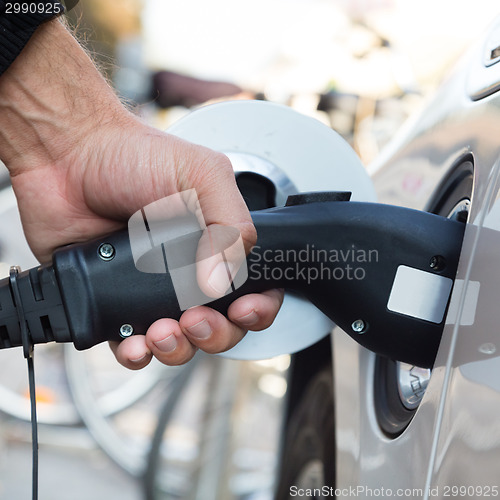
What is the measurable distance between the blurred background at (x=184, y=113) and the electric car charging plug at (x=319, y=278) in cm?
54

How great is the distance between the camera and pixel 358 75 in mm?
5926

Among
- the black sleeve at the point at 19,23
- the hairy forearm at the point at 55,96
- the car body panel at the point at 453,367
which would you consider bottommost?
the car body panel at the point at 453,367

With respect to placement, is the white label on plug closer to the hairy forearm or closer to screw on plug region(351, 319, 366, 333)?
screw on plug region(351, 319, 366, 333)

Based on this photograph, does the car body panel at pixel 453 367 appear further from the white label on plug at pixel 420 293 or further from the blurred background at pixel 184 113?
the blurred background at pixel 184 113

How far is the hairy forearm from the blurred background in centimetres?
25

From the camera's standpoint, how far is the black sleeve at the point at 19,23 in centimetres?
98

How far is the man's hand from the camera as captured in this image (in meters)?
0.99

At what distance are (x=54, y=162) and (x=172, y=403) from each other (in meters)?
2.03

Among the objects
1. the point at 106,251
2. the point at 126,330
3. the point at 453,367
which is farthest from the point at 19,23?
the point at 453,367

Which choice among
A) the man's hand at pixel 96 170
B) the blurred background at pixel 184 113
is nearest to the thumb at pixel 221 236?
the man's hand at pixel 96 170

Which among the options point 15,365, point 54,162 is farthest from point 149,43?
point 54,162

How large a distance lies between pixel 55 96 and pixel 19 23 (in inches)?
5.5

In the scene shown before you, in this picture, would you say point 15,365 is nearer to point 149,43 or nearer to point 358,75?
point 149,43

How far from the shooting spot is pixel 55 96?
1.11 metres
